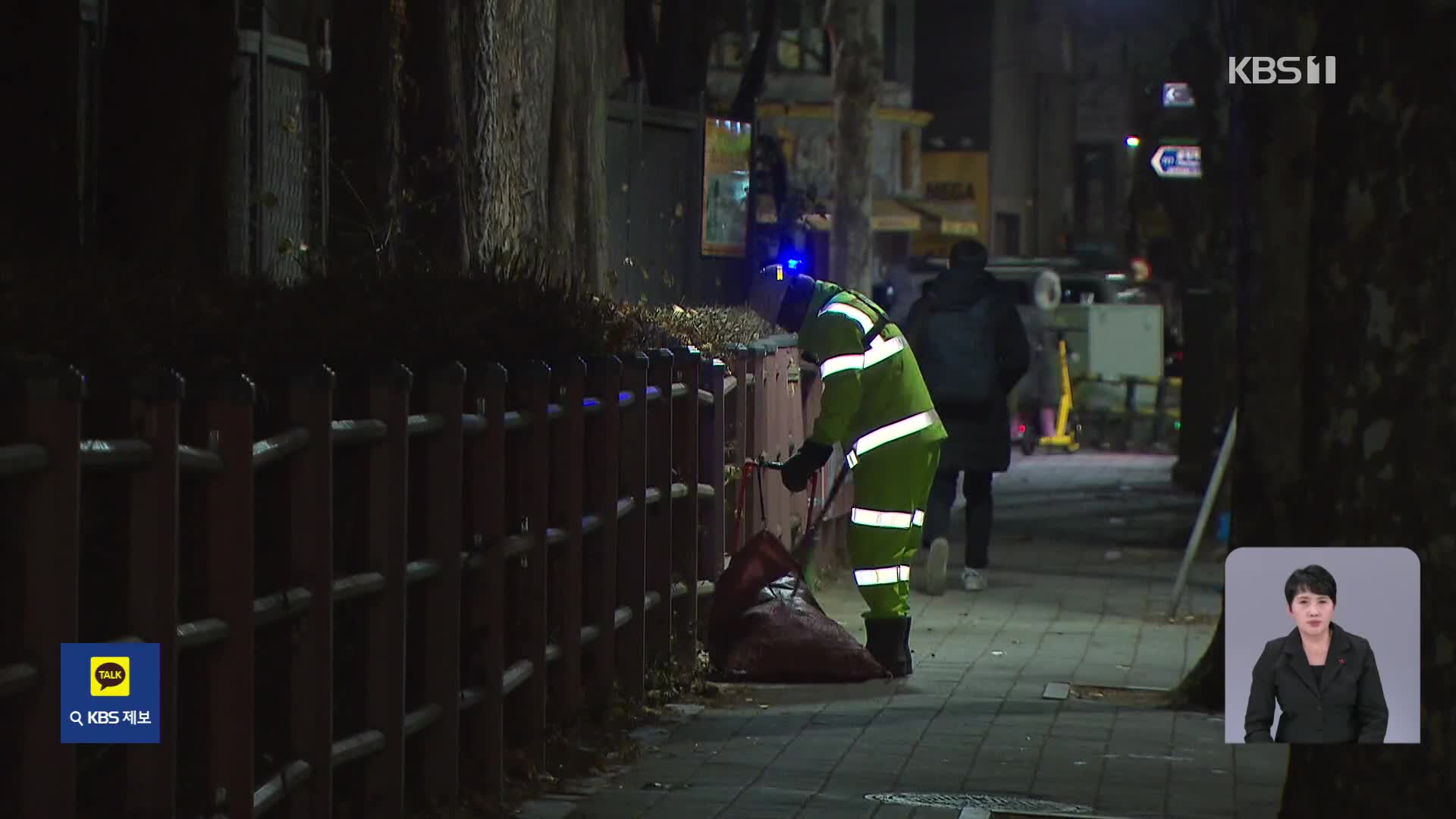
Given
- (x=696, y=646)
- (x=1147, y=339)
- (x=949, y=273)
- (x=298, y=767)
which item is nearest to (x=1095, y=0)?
(x=1147, y=339)

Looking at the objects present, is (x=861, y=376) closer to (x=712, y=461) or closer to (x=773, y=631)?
(x=712, y=461)

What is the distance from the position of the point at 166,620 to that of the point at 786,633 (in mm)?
5737

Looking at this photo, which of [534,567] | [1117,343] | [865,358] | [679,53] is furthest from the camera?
[1117,343]

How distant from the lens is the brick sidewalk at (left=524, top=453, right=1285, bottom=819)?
845 cm

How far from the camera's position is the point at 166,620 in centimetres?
550

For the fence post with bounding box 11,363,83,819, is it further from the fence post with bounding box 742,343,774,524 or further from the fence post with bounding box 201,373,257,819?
the fence post with bounding box 742,343,774,524

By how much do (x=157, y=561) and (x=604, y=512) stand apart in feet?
13.9

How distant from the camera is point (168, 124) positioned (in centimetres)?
1132

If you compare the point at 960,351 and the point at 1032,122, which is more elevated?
the point at 1032,122

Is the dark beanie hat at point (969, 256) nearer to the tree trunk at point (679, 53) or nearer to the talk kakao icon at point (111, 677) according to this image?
the tree trunk at point (679, 53)

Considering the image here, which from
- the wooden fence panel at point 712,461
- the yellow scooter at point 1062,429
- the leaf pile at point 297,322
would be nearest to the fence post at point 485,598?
the leaf pile at point 297,322

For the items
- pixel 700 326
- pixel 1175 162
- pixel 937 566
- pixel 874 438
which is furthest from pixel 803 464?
pixel 1175 162

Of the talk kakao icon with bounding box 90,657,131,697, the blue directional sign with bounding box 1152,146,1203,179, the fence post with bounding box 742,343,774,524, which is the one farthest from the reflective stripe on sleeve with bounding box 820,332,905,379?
the blue directional sign with bounding box 1152,146,1203,179

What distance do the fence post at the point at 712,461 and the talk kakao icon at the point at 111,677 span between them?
6.50 metres
